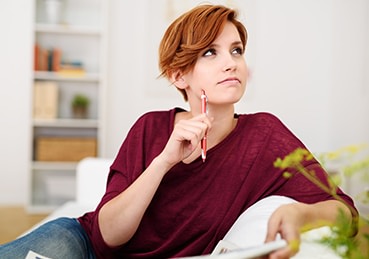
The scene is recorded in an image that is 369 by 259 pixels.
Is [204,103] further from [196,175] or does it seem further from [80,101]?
[80,101]

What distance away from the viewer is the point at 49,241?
1.31 metres

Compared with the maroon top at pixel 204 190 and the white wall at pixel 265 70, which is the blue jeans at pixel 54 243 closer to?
the maroon top at pixel 204 190

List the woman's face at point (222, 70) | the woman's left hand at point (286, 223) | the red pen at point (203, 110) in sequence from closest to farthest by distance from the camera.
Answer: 1. the woman's left hand at point (286, 223)
2. the red pen at point (203, 110)
3. the woman's face at point (222, 70)

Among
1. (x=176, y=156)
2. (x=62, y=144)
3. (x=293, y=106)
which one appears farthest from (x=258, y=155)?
(x=293, y=106)

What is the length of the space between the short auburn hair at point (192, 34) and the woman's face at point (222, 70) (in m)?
0.02

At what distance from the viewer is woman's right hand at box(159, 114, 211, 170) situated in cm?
123

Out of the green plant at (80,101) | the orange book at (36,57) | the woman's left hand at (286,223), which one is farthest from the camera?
the green plant at (80,101)

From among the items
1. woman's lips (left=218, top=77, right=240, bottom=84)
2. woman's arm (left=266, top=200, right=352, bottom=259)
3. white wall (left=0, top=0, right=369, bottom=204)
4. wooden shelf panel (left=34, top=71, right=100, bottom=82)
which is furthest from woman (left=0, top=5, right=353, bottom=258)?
white wall (left=0, top=0, right=369, bottom=204)

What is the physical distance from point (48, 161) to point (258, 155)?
3.97 meters

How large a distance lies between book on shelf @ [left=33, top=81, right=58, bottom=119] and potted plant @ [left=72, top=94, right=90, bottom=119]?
0.20 metres

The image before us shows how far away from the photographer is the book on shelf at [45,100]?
203 inches

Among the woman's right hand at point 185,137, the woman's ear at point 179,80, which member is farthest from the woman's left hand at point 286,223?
the woman's ear at point 179,80

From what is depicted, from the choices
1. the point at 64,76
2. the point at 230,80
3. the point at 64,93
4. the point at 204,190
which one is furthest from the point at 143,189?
the point at 64,93

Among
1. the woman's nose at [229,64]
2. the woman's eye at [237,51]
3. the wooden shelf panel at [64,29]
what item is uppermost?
the wooden shelf panel at [64,29]
